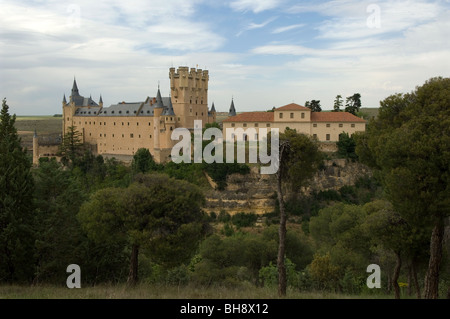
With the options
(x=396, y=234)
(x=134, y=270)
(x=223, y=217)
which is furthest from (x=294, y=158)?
(x=223, y=217)

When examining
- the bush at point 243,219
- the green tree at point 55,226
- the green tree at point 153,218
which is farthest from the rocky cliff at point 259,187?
the green tree at point 153,218

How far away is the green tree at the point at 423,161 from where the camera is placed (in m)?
12.9

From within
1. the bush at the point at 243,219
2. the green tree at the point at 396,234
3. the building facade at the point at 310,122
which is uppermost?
the building facade at the point at 310,122

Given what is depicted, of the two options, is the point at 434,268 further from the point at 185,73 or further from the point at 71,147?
the point at 71,147

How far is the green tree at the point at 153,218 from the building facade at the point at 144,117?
38052 millimetres

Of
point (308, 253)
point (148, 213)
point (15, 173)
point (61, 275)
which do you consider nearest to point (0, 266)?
point (61, 275)

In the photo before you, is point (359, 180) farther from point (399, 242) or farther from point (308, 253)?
point (399, 242)

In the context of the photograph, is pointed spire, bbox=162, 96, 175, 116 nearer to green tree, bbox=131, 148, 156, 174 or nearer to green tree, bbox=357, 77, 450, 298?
green tree, bbox=131, 148, 156, 174

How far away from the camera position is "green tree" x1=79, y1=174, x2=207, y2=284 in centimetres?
1670

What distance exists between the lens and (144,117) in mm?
59250

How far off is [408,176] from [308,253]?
19855mm

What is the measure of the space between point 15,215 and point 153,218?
238 inches

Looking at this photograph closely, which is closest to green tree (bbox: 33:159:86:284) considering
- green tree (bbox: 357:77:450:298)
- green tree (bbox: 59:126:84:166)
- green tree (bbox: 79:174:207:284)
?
green tree (bbox: 79:174:207:284)

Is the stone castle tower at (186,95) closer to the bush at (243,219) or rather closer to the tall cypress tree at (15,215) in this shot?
the bush at (243,219)
